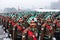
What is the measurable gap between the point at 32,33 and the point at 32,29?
19 cm

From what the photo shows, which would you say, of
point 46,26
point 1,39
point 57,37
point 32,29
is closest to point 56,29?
point 57,37

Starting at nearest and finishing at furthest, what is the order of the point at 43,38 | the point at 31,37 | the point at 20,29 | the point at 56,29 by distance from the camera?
the point at 31,37
the point at 43,38
the point at 20,29
the point at 56,29

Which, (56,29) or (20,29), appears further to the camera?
(56,29)

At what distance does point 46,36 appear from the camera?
9.89 metres

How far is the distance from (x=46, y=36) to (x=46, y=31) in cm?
22

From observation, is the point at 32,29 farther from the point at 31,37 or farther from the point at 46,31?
the point at 46,31

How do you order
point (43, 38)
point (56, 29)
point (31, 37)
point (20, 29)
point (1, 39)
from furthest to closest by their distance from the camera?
point (1, 39) < point (56, 29) < point (20, 29) < point (43, 38) < point (31, 37)

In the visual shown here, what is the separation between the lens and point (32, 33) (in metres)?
8.57

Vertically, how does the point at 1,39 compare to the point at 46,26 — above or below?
below

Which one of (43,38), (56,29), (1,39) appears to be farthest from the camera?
(1,39)

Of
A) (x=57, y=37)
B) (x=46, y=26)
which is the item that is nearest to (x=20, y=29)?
(x=46, y=26)

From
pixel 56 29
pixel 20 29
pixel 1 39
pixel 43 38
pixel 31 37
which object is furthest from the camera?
pixel 1 39

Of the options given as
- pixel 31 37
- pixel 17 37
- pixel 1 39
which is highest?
pixel 31 37

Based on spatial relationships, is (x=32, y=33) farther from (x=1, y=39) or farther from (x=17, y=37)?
(x=1, y=39)
